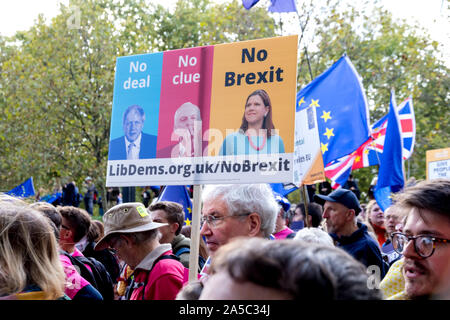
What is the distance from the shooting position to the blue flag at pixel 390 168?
6.90 metres

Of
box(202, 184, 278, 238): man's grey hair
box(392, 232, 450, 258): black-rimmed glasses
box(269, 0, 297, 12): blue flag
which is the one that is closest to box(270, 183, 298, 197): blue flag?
box(269, 0, 297, 12): blue flag

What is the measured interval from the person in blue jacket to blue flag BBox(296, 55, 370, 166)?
3.40 metres

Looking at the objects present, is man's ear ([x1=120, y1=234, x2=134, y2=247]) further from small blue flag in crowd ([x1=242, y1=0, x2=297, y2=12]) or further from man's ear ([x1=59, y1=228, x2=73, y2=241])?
small blue flag in crowd ([x1=242, y1=0, x2=297, y2=12])

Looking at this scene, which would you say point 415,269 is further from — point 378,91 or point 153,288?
point 378,91

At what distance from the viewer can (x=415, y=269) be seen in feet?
7.70

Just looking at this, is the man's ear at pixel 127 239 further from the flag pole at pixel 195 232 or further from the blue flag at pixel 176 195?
the blue flag at pixel 176 195

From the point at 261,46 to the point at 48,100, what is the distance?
53.4 ft

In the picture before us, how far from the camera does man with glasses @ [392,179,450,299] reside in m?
2.29

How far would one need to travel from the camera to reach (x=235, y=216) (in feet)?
11.3

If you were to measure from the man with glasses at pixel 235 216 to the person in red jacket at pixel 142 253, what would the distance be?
40 cm

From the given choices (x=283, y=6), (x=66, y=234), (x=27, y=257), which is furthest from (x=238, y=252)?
(x=283, y=6)

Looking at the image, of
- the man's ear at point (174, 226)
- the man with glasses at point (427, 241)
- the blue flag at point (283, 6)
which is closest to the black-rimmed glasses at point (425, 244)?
the man with glasses at point (427, 241)

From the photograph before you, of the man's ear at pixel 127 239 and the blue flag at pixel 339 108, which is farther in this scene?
the blue flag at pixel 339 108
